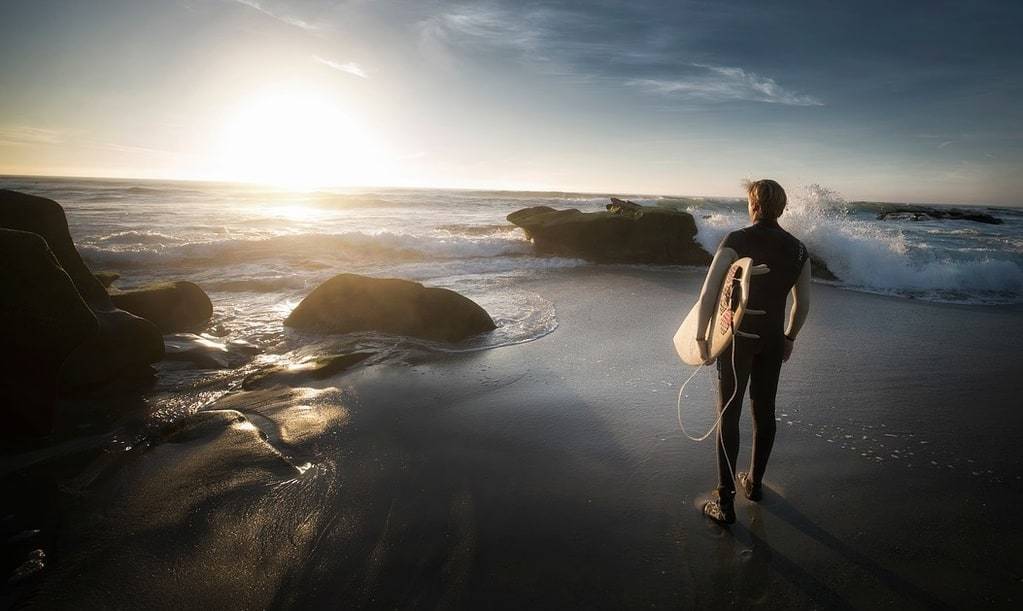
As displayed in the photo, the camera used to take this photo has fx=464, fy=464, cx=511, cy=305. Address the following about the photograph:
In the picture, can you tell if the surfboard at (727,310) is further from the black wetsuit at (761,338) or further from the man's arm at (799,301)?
the man's arm at (799,301)

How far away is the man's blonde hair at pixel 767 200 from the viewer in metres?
2.79

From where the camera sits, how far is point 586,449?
3.82 m

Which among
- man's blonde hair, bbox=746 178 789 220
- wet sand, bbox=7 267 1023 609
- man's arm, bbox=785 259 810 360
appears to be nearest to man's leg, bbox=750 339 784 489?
man's arm, bbox=785 259 810 360

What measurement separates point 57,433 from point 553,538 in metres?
4.12

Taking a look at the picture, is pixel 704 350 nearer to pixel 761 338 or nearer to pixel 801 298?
pixel 761 338

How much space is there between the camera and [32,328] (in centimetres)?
369

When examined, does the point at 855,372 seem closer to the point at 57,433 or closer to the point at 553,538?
the point at 553,538

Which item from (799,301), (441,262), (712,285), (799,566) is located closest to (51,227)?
(712,285)

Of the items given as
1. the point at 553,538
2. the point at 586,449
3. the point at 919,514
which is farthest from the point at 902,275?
the point at 553,538

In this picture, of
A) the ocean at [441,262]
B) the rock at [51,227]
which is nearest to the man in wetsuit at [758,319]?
the ocean at [441,262]

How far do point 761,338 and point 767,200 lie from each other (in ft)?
2.75

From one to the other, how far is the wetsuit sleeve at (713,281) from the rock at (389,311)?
4.20m

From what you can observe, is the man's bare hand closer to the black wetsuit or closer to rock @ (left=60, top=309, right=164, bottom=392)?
the black wetsuit

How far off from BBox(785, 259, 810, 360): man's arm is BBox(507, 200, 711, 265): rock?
12.2 metres
